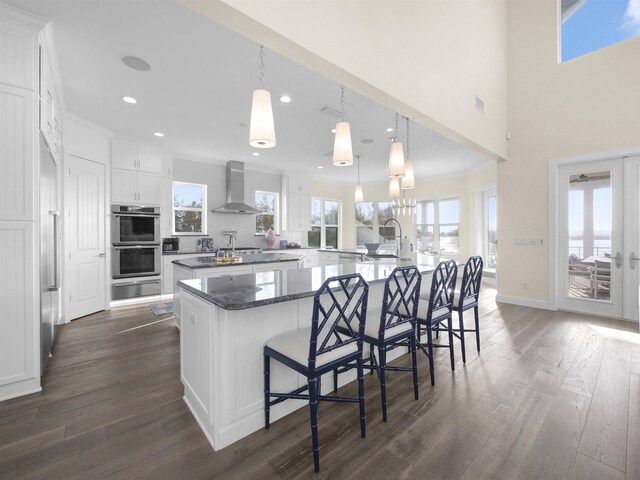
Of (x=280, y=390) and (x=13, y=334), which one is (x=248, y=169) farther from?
(x=280, y=390)

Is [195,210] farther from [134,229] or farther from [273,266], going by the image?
[273,266]

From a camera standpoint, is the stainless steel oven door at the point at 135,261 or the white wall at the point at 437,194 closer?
the stainless steel oven door at the point at 135,261

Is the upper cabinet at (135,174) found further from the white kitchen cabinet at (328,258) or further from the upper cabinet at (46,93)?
the white kitchen cabinet at (328,258)

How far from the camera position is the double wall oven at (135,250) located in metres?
4.78

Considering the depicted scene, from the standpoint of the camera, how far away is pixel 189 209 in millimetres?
6219

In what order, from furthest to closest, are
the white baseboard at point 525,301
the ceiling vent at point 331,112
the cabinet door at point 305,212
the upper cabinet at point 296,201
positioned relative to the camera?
the cabinet door at point 305,212 → the upper cabinet at point 296,201 → the white baseboard at point 525,301 → the ceiling vent at point 331,112

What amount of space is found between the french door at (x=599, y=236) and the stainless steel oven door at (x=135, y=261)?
657 cm

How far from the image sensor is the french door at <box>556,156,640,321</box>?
3947 mm

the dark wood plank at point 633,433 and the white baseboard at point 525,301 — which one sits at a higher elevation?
the white baseboard at point 525,301

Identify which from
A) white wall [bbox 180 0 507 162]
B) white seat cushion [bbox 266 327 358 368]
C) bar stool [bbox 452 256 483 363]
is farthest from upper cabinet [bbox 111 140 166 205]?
bar stool [bbox 452 256 483 363]

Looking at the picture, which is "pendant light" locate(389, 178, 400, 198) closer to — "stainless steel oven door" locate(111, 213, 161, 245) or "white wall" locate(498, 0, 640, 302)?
"white wall" locate(498, 0, 640, 302)

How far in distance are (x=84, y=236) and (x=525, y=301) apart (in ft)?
22.2

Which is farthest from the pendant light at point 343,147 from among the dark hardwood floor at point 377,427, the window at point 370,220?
the window at point 370,220

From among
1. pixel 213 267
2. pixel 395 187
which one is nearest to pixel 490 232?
pixel 395 187
